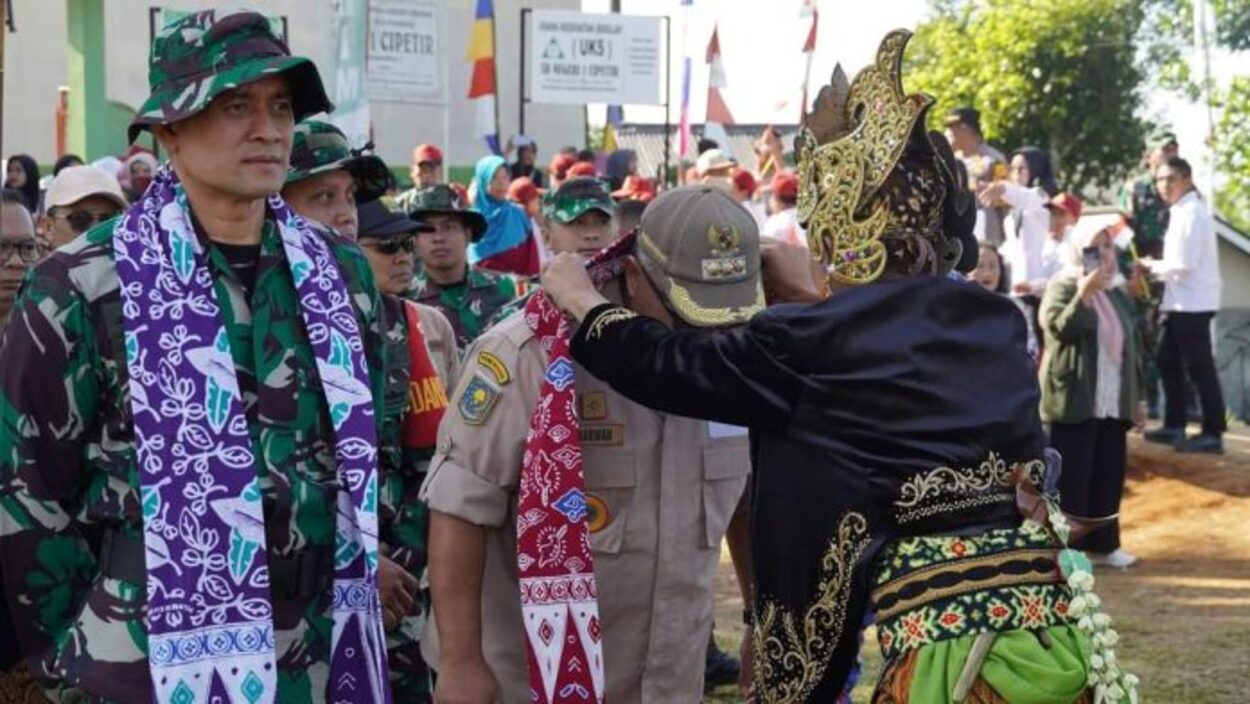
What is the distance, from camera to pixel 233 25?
408 cm

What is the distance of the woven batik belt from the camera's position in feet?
13.2

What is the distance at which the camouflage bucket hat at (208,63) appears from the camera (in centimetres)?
401

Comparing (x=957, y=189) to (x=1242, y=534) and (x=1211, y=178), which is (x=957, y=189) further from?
(x=1211, y=178)

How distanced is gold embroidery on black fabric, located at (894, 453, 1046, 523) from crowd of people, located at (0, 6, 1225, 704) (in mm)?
10

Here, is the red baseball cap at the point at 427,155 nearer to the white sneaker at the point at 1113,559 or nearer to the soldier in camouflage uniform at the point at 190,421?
the white sneaker at the point at 1113,559

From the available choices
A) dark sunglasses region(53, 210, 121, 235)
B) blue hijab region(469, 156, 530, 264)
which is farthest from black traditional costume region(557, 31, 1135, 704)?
blue hijab region(469, 156, 530, 264)

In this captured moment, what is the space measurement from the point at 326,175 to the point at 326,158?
56 millimetres

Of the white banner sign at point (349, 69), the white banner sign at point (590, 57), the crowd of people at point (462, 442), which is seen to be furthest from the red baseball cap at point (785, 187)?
the crowd of people at point (462, 442)

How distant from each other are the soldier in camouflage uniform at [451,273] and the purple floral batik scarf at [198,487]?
435cm

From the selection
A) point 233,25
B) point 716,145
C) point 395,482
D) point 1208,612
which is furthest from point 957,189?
point 716,145

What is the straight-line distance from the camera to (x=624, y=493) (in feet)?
15.1

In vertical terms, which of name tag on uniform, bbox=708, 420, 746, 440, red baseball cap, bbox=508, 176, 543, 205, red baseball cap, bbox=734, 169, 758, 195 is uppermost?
red baseball cap, bbox=734, 169, 758, 195

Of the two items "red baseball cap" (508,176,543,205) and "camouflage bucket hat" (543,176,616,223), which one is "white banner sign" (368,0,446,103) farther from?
"camouflage bucket hat" (543,176,616,223)

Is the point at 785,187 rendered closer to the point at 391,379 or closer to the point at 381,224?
the point at 381,224
